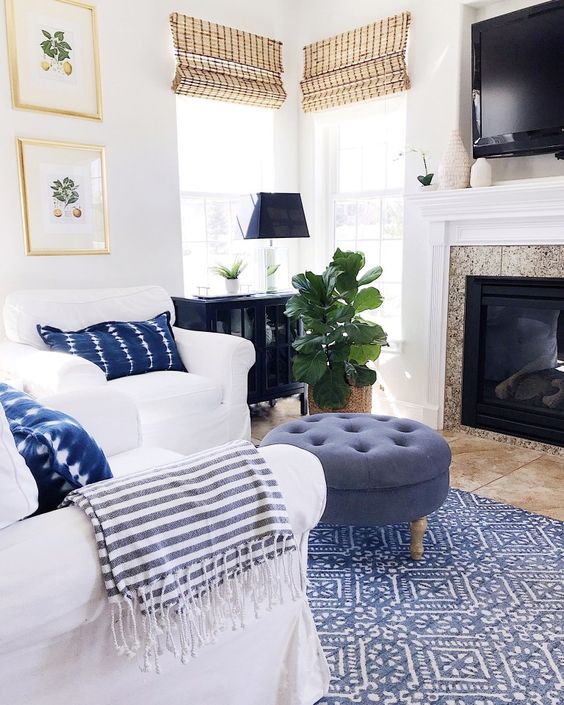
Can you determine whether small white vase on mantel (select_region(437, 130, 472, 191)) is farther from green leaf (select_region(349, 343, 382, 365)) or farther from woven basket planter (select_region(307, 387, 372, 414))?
woven basket planter (select_region(307, 387, 372, 414))

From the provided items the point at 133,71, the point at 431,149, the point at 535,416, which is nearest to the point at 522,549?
the point at 535,416

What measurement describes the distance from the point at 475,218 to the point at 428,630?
2323 millimetres

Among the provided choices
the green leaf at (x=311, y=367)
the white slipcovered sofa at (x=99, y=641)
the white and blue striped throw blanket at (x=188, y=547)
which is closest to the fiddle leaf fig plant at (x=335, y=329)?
the green leaf at (x=311, y=367)

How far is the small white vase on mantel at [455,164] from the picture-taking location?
11.3 ft

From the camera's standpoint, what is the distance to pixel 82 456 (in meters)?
1.25

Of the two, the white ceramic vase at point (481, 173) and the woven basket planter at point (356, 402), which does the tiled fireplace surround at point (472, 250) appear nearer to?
the white ceramic vase at point (481, 173)

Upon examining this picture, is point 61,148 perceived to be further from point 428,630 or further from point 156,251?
point 428,630

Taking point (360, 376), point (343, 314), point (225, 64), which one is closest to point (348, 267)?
point (343, 314)

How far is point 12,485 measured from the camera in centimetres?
106

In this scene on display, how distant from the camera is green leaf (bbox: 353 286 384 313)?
3588 millimetres

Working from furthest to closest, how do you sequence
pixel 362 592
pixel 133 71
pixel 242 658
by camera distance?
pixel 133 71, pixel 362 592, pixel 242 658

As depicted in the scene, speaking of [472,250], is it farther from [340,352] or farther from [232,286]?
[232,286]

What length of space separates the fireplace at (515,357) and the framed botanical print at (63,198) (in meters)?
2.18

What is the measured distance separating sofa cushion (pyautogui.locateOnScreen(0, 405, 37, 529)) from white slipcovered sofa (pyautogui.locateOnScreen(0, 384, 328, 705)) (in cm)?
3
